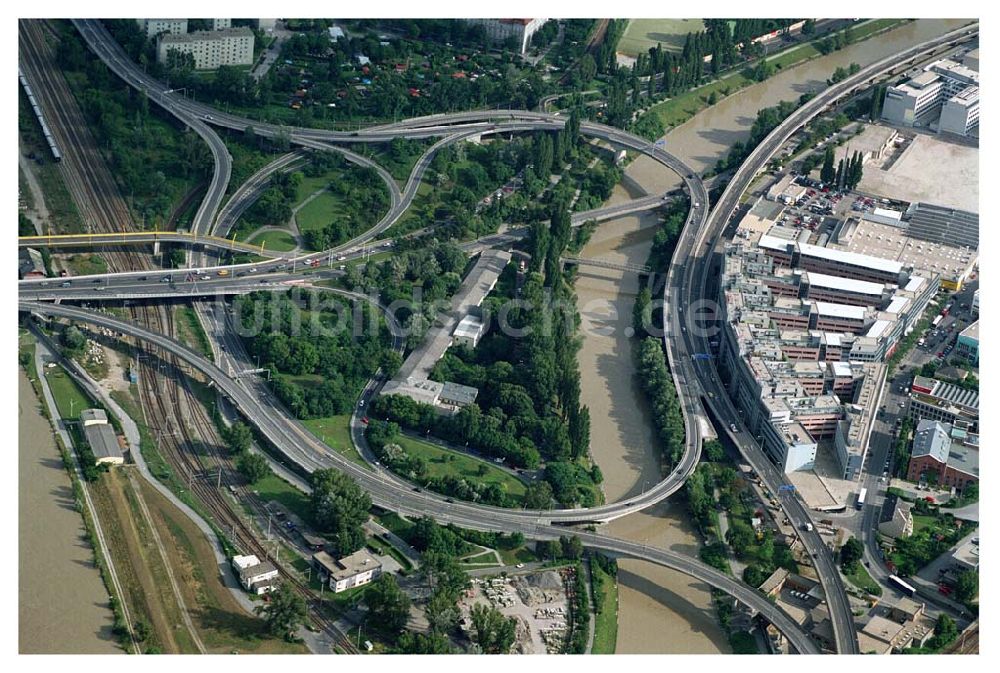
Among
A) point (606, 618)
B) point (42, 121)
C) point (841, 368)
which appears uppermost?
point (42, 121)

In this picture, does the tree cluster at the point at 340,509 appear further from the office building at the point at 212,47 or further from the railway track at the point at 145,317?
the office building at the point at 212,47

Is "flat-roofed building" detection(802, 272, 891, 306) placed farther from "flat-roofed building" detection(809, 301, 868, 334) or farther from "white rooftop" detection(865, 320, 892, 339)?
"white rooftop" detection(865, 320, 892, 339)

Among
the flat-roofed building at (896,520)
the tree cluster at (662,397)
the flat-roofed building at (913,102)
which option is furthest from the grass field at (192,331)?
the flat-roofed building at (913,102)

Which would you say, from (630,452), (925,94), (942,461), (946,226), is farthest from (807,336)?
(925,94)

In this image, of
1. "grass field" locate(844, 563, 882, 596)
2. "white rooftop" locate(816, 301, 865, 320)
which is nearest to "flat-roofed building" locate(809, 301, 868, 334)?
"white rooftop" locate(816, 301, 865, 320)

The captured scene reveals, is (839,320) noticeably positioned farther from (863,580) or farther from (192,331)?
(192,331)
